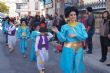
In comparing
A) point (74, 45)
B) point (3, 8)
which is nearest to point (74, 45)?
point (74, 45)

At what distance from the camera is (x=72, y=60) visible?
25.8 feet

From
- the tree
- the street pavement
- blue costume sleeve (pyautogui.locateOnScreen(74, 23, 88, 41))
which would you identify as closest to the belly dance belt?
blue costume sleeve (pyautogui.locateOnScreen(74, 23, 88, 41))

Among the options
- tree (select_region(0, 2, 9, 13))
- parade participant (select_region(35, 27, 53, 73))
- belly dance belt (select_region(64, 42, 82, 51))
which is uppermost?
belly dance belt (select_region(64, 42, 82, 51))

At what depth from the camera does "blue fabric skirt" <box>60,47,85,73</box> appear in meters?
7.82

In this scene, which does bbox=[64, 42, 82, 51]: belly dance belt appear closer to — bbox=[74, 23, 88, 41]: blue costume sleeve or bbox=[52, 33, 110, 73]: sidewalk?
bbox=[74, 23, 88, 41]: blue costume sleeve

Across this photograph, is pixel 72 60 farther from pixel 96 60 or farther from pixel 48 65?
pixel 96 60

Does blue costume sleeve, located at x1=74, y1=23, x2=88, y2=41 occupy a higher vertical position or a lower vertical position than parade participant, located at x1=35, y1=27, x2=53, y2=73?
higher

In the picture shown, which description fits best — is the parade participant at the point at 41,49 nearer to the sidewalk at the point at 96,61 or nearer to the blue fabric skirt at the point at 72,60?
the sidewalk at the point at 96,61

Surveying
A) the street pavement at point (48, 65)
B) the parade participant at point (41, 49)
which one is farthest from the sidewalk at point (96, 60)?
the parade participant at point (41, 49)

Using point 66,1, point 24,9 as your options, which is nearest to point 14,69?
point 66,1

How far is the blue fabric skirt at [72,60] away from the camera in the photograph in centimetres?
782

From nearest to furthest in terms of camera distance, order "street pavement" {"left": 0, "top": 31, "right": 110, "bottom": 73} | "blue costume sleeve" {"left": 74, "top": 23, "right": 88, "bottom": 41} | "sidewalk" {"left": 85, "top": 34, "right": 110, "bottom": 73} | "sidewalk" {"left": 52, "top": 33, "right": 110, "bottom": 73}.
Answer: "blue costume sleeve" {"left": 74, "top": 23, "right": 88, "bottom": 41} → "street pavement" {"left": 0, "top": 31, "right": 110, "bottom": 73} → "sidewalk" {"left": 52, "top": 33, "right": 110, "bottom": 73} → "sidewalk" {"left": 85, "top": 34, "right": 110, "bottom": 73}

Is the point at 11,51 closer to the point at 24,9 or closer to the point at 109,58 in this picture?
the point at 109,58

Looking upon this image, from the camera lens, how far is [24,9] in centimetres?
8931
